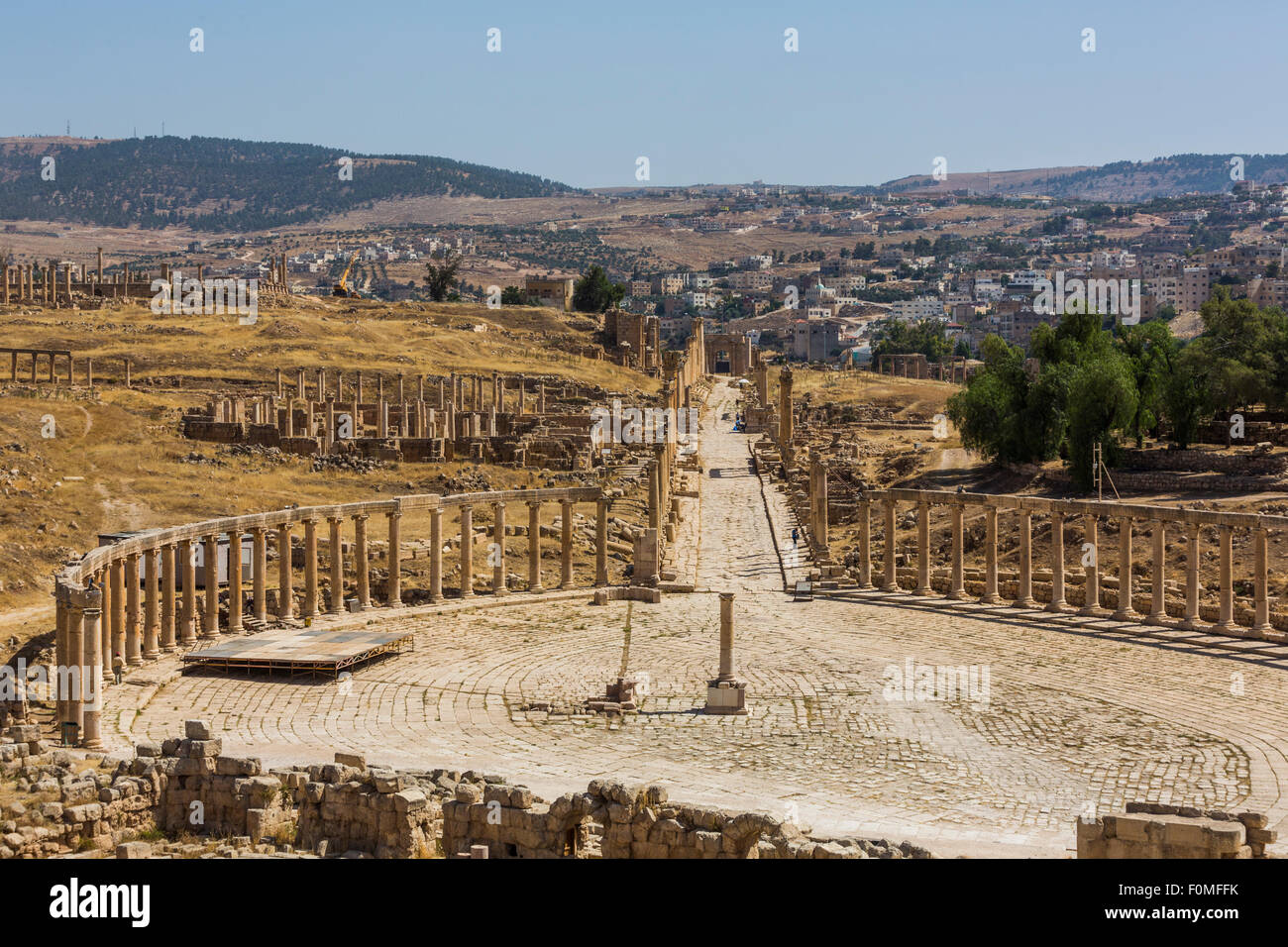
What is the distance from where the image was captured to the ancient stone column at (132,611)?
35219mm

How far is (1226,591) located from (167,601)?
970 inches

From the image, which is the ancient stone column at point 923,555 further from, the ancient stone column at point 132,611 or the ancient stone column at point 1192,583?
the ancient stone column at point 132,611

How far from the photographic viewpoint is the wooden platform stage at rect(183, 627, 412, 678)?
34.9 metres

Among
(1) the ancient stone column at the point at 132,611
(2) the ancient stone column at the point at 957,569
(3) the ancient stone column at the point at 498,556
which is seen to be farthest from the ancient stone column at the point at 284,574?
(2) the ancient stone column at the point at 957,569

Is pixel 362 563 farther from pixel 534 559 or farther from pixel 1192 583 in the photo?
pixel 1192 583

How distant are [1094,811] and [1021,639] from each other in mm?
15533

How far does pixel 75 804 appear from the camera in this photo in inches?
872

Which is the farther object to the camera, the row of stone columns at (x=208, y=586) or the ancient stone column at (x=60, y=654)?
the row of stone columns at (x=208, y=586)

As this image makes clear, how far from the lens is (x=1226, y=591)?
3947 cm

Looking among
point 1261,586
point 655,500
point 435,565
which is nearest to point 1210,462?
point 1261,586

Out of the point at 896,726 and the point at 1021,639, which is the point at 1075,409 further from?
the point at 896,726

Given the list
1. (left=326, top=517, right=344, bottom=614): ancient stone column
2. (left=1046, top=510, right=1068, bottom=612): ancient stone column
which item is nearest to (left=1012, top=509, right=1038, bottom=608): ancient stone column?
(left=1046, top=510, right=1068, bottom=612): ancient stone column
